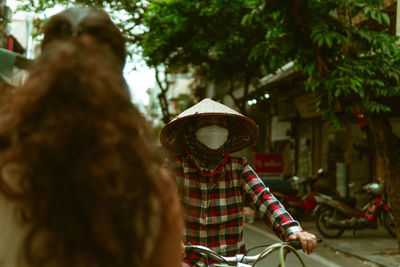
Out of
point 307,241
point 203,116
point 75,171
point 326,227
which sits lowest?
point 326,227

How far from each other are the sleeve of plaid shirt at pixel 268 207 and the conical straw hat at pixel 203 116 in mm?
352

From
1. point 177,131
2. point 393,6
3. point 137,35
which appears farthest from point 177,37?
point 177,131

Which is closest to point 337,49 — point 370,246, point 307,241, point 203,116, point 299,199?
point 370,246

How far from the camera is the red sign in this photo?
52.8 feet

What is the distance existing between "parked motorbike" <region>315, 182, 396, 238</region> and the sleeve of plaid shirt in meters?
7.89

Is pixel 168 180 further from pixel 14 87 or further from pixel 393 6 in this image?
pixel 393 6

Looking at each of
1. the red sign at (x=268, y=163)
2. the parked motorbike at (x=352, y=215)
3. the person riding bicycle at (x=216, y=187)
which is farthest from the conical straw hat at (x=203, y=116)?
the red sign at (x=268, y=163)

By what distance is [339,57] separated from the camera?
28.1 feet

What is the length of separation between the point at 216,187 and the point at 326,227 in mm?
8150

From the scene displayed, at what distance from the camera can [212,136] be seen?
10.5 feet

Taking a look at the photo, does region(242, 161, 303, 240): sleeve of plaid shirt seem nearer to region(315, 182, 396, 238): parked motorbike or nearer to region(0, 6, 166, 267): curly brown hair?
region(0, 6, 166, 267): curly brown hair

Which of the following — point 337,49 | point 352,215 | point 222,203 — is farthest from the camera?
point 352,215

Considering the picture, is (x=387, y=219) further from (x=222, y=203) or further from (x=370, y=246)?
(x=222, y=203)

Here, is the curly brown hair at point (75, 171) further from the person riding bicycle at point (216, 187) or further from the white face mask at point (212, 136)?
the white face mask at point (212, 136)
